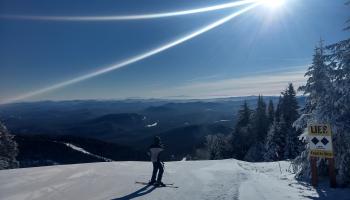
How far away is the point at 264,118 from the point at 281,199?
56.9 meters

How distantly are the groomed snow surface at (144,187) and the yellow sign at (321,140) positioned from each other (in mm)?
1199

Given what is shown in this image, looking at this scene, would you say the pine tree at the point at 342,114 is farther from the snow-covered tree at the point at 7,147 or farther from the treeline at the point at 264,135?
the snow-covered tree at the point at 7,147

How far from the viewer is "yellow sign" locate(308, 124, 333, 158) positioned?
11.3 m

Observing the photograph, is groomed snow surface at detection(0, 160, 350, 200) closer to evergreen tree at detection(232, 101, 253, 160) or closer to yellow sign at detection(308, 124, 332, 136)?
yellow sign at detection(308, 124, 332, 136)

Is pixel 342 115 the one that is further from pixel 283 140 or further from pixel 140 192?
pixel 283 140

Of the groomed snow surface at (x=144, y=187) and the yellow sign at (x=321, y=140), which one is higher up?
the yellow sign at (x=321, y=140)

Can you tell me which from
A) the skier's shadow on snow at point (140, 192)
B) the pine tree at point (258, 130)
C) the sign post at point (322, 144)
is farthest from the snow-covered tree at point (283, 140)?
the skier's shadow on snow at point (140, 192)

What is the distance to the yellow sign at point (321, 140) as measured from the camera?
11.3 metres

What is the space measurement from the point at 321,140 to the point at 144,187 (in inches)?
246

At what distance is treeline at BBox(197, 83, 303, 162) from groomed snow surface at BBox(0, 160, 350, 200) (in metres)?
34.6

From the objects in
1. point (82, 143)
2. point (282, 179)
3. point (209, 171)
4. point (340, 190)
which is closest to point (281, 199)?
point (340, 190)

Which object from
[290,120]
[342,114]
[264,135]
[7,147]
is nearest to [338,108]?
[342,114]

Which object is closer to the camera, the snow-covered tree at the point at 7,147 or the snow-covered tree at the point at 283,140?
the snow-covered tree at the point at 7,147

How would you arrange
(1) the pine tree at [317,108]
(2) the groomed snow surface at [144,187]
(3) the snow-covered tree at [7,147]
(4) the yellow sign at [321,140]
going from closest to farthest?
(2) the groomed snow surface at [144,187], (4) the yellow sign at [321,140], (1) the pine tree at [317,108], (3) the snow-covered tree at [7,147]
